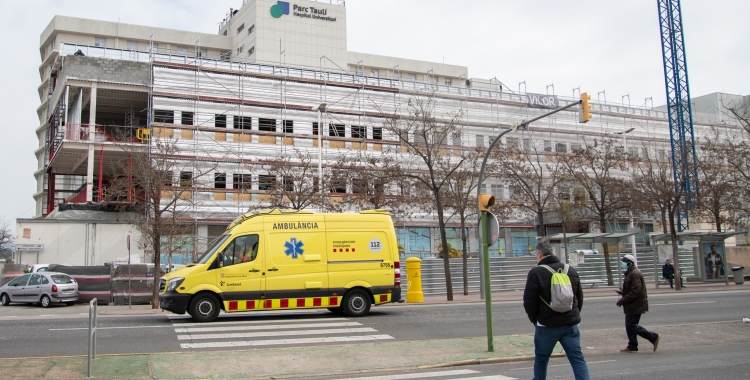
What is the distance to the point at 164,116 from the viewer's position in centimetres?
3919

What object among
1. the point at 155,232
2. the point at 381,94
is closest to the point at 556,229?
the point at 381,94

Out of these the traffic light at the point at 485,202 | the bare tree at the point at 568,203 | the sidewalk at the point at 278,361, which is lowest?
the sidewalk at the point at 278,361

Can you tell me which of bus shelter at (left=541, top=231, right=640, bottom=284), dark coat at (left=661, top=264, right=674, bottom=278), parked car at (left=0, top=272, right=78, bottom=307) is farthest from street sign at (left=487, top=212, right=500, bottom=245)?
dark coat at (left=661, top=264, right=674, bottom=278)

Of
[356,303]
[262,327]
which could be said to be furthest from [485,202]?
[356,303]

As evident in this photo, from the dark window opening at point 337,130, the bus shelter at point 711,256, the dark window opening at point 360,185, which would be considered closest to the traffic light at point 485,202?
the dark window opening at point 360,185

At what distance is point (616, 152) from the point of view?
120 ft

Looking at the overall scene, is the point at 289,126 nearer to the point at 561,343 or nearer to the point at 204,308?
the point at 204,308

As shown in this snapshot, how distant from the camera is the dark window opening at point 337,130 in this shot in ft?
145

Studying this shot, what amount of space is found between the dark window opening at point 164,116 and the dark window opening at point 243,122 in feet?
13.0

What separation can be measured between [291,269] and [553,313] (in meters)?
9.82

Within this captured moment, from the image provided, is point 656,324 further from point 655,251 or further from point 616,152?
point 616,152

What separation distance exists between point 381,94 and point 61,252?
74.6ft

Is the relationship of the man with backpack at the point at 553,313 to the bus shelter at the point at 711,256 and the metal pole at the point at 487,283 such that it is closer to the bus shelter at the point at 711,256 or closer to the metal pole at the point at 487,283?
the metal pole at the point at 487,283

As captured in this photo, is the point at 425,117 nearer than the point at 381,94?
Yes
